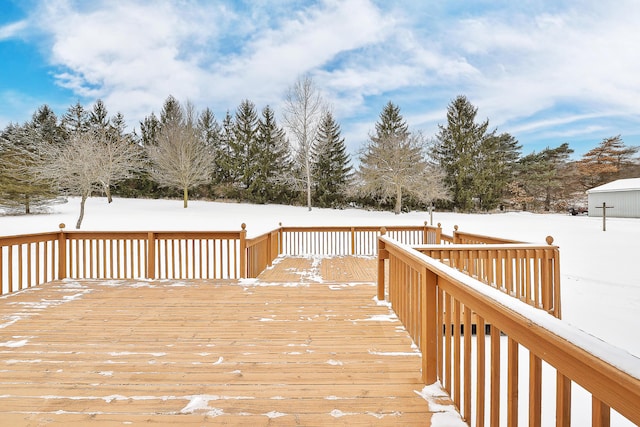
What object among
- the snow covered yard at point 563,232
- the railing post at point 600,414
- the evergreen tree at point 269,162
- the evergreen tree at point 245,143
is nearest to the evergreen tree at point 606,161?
the snow covered yard at point 563,232

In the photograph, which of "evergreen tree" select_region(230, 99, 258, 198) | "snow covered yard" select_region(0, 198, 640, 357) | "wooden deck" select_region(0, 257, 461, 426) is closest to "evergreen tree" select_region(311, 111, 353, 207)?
"snow covered yard" select_region(0, 198, 640, 357)

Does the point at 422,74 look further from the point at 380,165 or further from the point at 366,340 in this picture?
the point at 366,340

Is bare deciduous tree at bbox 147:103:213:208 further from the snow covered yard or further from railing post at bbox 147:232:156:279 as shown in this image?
railing post at bbox 147:232:156:279

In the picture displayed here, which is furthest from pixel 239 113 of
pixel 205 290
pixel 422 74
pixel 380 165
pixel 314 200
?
pixel 205 290

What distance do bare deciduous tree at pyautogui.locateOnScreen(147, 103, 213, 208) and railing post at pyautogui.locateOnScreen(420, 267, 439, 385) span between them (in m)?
20.8

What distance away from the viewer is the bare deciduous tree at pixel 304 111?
1983 centimetres

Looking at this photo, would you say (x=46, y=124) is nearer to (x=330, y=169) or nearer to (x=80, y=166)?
(x=80, y=166)

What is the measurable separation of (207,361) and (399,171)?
62.5ft

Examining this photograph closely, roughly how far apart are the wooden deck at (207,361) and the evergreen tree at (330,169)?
1983 cm

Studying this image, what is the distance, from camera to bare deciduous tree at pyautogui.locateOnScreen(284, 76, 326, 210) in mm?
19828

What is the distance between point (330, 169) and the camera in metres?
24.5

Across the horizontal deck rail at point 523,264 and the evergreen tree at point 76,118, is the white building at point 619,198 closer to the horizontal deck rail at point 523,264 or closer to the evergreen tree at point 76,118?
the horizontal deck rail at point 523,264

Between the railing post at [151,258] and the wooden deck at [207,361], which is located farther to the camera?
the railing post at [151,258]

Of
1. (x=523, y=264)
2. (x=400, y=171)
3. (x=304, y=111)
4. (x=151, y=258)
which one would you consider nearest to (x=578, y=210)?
(x=400, y=171)
